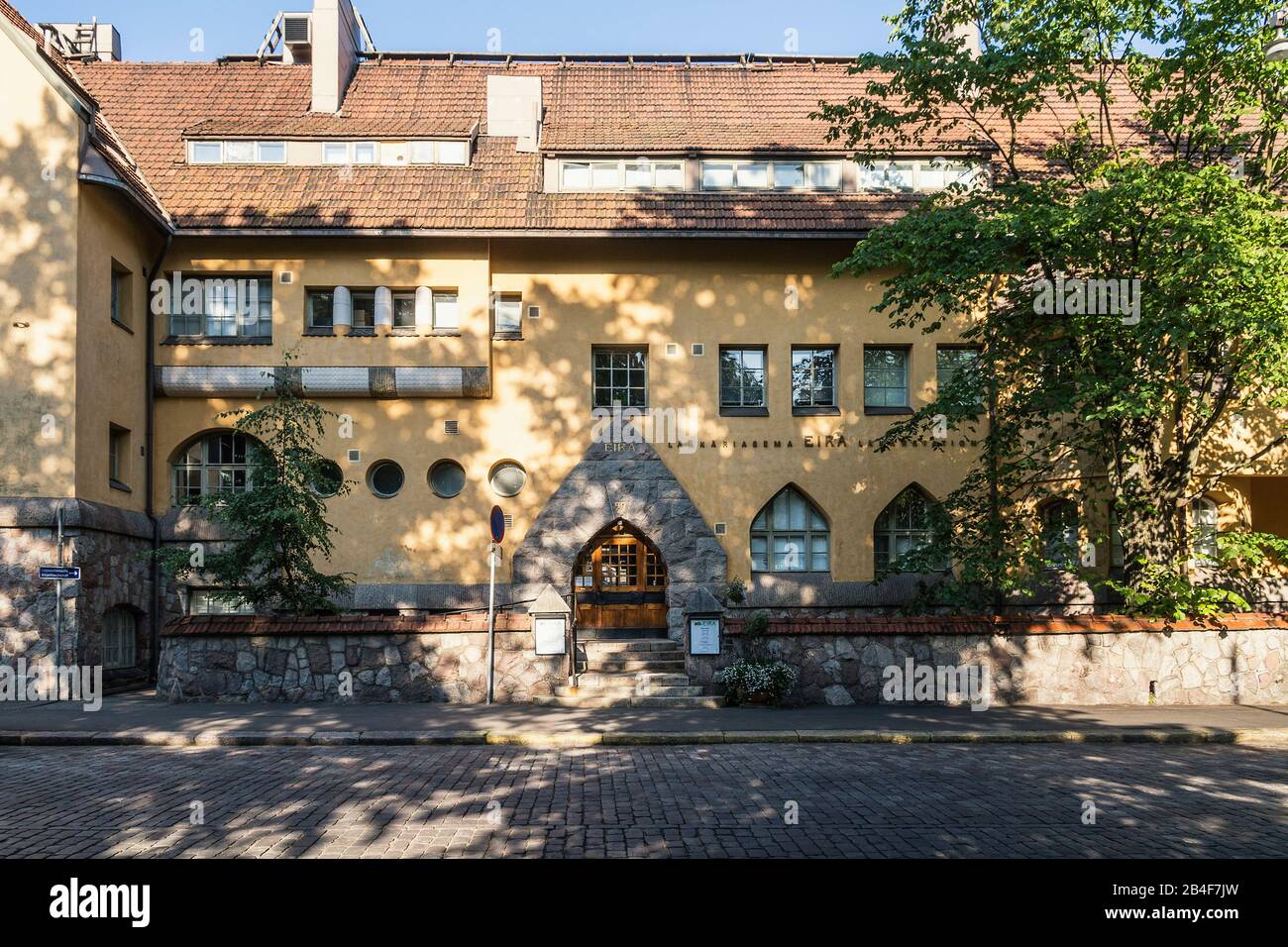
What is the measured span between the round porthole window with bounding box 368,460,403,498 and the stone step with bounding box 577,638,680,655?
4961mm

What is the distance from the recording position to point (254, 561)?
1597 centimetres

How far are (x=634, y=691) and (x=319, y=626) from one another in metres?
5.01

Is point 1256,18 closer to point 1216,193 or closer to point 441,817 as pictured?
point 1216,193

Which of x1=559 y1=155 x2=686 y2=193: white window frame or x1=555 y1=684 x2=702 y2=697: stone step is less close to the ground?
x1=559 y1=155 x2=686 y2=193: white window frame

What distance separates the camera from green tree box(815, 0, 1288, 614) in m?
14.2

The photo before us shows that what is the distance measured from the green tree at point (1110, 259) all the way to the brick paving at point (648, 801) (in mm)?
5191

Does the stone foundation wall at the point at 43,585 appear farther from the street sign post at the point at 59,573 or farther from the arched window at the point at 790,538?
the arched window at the point at 790,538

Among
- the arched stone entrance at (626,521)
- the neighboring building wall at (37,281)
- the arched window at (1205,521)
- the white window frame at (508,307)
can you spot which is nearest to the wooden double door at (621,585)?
the arched stone entrance at (626,521)

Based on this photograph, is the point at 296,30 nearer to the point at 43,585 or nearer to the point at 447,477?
the point at 447,477

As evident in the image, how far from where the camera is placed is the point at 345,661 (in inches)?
629

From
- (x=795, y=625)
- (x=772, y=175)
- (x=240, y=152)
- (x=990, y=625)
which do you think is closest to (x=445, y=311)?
(x=240, y=152)

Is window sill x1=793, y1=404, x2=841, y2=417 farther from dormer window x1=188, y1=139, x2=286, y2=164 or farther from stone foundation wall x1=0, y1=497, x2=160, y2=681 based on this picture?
stone foundation wall x1=0, y1=497, x2=160, y2=681

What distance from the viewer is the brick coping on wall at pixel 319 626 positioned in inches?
624

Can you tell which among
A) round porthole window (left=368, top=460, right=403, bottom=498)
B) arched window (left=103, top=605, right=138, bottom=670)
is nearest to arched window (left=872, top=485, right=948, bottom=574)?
round porthole window (left=368, top=460, right=403, bottom=498)
